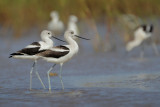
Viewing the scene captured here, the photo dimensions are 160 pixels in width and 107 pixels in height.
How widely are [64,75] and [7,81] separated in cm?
122

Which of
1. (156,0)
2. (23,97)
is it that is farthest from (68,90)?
(156,0)

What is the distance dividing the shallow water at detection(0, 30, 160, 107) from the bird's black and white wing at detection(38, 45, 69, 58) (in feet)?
1.79

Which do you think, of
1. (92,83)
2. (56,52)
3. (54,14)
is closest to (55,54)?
(56,52)

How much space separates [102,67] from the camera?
9.55 m

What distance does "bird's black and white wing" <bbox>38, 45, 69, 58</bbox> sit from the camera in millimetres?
7109

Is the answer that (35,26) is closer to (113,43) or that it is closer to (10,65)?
(113,43)

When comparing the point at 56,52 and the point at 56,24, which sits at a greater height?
the point at 56,24

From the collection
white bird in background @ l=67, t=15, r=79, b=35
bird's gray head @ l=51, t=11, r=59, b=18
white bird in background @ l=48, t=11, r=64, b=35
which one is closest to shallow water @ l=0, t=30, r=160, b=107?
white bird in background @ l=67, t=15, r=79, b=35

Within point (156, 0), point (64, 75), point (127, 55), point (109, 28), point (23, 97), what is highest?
point (156, 0)

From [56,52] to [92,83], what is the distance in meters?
0.90

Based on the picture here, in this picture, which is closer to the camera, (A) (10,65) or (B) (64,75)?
(B) (64,75)

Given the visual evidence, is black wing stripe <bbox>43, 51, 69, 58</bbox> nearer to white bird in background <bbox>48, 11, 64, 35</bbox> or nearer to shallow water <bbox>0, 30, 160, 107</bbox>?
shallow water <bbox>0, 30, 160, 107</bbox>

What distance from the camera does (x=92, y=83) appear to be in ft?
24.9

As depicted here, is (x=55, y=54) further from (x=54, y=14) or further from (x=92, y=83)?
(x=54, y=14)
